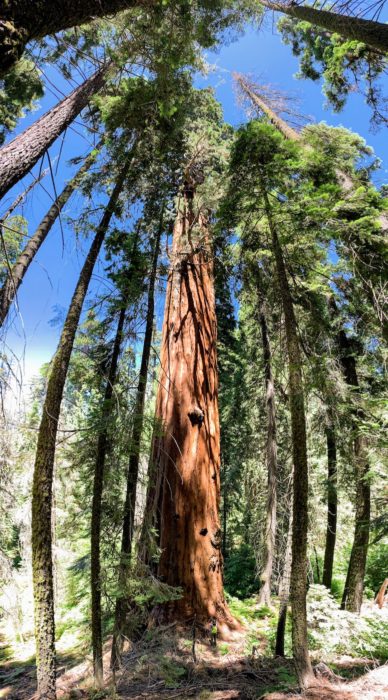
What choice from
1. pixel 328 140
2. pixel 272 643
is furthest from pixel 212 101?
pixel 272 643

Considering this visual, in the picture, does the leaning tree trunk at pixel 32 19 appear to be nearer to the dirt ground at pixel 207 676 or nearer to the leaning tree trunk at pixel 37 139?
the leaning tree trunk at pixel 37 139

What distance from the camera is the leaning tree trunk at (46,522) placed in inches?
128

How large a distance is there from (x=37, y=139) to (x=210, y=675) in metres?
6.90

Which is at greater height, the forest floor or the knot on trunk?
the knot on trunk

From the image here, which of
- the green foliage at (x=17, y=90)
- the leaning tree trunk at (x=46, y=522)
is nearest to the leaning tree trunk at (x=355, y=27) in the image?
the leaning tree trunk at (x=46, y=522)

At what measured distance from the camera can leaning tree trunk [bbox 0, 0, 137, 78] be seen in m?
1.82

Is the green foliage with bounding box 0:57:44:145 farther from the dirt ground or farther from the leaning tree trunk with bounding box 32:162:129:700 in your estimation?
the dirt ground

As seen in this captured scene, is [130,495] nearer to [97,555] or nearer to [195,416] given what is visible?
[97,555]

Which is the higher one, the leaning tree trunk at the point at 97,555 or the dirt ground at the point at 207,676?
the leaning tree trunk at the point at 97,555

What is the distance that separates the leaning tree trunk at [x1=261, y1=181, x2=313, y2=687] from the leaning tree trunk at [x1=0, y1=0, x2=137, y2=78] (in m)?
2.88

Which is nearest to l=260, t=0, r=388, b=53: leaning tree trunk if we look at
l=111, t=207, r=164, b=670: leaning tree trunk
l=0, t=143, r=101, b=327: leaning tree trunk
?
l=0, t=143, r=101, b=327: leaning tree trunk

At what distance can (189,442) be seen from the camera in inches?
254

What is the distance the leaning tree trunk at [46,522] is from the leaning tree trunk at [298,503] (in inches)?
87.6

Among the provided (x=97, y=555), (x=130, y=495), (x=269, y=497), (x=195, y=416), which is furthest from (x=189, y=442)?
(x=269, y=497)
